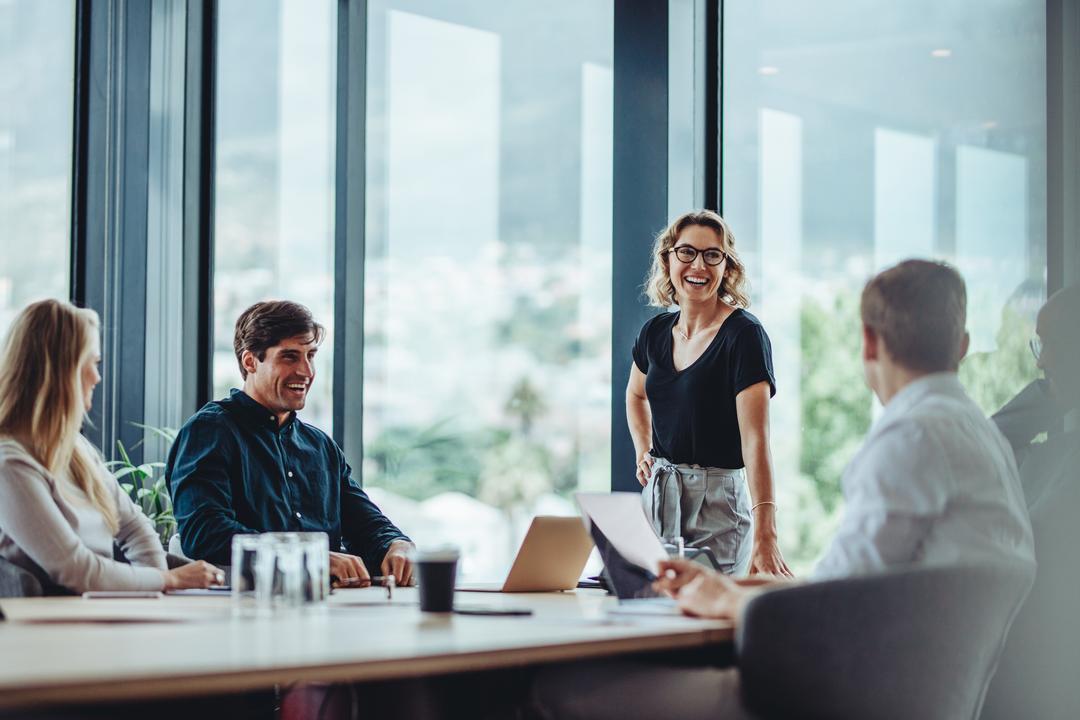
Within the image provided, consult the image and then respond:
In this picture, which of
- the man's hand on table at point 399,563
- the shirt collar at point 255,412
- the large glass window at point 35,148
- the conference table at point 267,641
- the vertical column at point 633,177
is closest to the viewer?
the conference table at point 267,641

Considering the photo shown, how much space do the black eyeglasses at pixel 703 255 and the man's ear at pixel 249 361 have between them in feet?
4.06

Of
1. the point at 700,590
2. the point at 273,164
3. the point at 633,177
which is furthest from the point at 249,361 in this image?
the point at 273,164

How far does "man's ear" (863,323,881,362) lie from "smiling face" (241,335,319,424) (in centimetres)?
155

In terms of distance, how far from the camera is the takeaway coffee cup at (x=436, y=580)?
2.02 m

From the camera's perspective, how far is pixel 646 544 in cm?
228

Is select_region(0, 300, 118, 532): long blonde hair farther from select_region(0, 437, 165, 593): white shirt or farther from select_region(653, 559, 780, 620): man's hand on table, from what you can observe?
select_region(653, 559, 780, 620): man's hand on table

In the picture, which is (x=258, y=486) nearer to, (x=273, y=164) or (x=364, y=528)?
(x=364, y=528)

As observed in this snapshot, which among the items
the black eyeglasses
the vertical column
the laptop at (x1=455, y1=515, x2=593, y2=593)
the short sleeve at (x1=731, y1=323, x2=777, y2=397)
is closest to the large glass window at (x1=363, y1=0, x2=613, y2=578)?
the vertical column

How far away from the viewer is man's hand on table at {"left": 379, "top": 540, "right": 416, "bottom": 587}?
276 cm

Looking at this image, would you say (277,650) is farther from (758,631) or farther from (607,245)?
(607,245)

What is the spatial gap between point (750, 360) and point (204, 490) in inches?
57.6

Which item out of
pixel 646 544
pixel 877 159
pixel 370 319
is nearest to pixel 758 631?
pixel 646 544

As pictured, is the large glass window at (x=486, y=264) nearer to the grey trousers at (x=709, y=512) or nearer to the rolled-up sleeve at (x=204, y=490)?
the grey trousers at (x=709, y=512)

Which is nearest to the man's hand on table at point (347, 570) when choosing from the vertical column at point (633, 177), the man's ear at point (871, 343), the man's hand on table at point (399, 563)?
the man's hand on table at point (399, 563)
